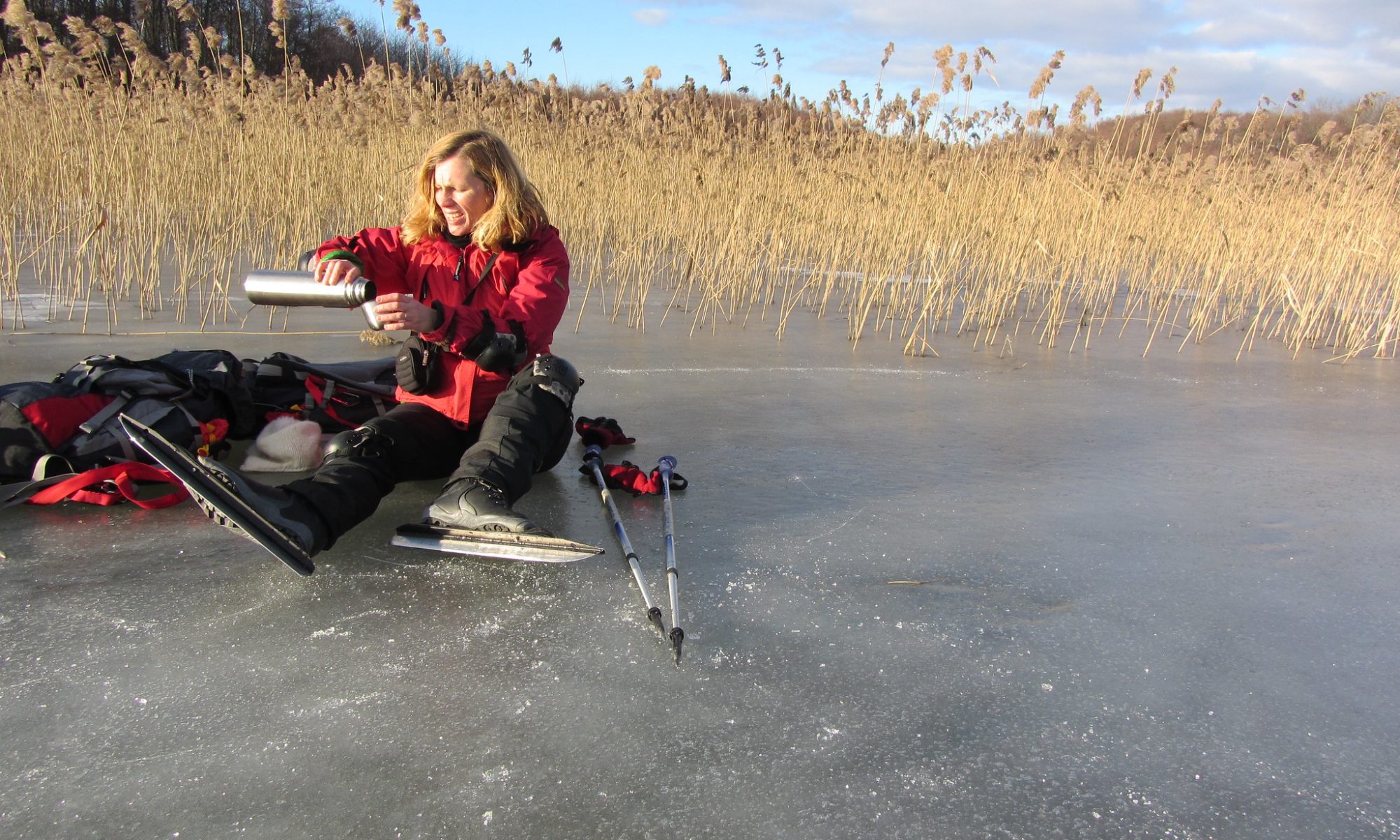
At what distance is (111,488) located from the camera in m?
2.21

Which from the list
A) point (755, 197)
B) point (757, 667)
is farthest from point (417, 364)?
point (755, 197)

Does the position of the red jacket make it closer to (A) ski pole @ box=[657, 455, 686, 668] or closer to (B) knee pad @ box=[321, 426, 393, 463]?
(B) knee pad @ box=[321, 426, 393, 463]

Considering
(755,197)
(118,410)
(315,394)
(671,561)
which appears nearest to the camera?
(671,561)

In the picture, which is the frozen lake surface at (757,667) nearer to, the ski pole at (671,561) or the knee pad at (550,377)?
the ski pole at (671,561)

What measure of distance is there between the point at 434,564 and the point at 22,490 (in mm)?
978

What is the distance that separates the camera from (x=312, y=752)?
1328 millimetres

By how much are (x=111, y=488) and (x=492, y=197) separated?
117 cm

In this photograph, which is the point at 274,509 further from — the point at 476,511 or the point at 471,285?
the point at 471,285

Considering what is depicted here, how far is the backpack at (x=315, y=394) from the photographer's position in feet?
8.97

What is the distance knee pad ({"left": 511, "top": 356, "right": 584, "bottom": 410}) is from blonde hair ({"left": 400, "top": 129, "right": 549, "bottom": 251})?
0.37 meters

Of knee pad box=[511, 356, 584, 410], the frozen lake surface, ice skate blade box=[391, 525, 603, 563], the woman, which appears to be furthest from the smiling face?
ice skate blade box=[391, 525, 603, 563]

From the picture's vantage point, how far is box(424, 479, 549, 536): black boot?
1948 millimetres

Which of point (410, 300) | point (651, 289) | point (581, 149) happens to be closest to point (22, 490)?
point (410, 300)

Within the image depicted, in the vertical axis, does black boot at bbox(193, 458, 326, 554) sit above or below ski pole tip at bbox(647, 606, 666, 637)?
above
